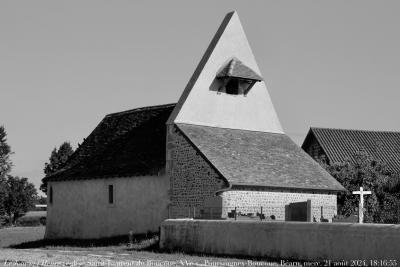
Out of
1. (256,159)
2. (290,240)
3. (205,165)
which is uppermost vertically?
(256,159)

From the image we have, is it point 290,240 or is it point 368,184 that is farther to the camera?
point 368,184

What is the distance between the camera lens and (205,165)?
4006cm

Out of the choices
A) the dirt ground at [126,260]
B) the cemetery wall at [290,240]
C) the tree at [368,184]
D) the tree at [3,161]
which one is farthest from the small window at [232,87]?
the tree at [3,161]

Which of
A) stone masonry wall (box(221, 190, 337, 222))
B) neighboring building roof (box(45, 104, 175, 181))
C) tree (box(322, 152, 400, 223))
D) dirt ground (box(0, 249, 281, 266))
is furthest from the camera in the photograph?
tree (box(322, 152, 400, 223))

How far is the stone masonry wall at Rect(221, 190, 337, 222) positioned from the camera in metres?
39.2

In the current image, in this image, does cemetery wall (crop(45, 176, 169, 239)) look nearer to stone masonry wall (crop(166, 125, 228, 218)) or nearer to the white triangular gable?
stone masonry wall (crop(166, 125, 228, 218))

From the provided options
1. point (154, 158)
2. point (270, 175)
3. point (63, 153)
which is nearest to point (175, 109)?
point (154, 158)

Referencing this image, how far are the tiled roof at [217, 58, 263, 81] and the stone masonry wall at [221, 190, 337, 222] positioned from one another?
643cm

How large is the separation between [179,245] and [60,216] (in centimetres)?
1860

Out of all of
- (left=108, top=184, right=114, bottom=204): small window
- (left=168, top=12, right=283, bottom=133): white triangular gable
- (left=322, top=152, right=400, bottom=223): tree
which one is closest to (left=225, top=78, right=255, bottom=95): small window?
(left=168, top=12, right=283, bottom=133): white triangular gable

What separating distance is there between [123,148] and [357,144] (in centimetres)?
2323

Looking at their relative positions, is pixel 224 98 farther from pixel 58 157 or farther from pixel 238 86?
pixel 58 157

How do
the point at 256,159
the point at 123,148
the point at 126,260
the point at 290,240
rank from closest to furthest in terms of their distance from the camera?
the point at 290,240, the point at 126,260, the point at 256,159, the point at 123,148

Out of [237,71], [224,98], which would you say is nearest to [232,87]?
[224,98]
